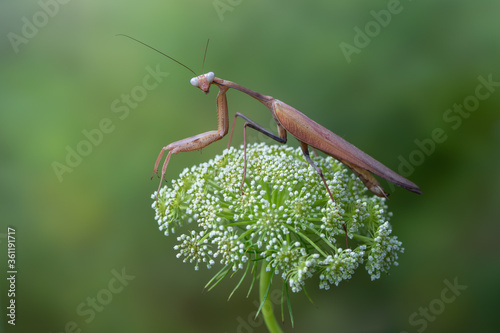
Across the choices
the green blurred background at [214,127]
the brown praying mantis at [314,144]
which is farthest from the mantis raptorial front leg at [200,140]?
the green blurred background at [214,127]

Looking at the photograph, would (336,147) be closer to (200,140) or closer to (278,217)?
(278,217)

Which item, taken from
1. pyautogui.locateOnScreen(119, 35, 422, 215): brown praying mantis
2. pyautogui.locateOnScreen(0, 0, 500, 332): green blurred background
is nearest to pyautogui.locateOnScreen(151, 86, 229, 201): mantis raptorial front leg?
pyautogui.locateOnScreen(119, 35, 422, 215): brown praying mantis

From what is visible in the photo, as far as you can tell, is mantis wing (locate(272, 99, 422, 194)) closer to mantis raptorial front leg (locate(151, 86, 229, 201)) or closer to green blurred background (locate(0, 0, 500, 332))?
mantis raptorial front leg (locate(151, 86, 229, 201))

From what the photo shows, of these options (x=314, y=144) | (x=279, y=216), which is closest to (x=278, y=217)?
(x=279, y=216)

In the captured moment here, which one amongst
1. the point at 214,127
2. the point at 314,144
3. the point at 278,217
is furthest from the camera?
the point at 214,127

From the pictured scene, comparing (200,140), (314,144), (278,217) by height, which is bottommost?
(278,217)

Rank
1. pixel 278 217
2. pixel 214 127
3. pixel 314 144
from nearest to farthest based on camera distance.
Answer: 1. pixel 278 217
2. pixel 314 144
3. pixel 214 127

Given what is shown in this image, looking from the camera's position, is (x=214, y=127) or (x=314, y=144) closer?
(x=314, y=144)
